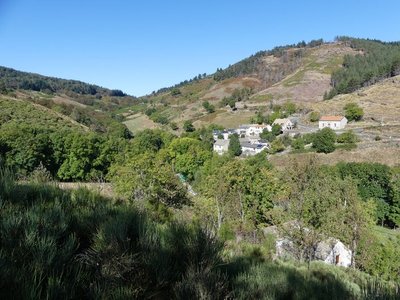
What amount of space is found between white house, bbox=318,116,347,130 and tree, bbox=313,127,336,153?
53.8ft

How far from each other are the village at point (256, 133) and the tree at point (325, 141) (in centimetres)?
1327

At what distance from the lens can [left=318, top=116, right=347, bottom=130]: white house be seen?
8169 cm

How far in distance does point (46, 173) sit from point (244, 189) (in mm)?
28899

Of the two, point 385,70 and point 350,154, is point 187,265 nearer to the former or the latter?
point 350,154

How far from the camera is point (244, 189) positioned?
33.7m

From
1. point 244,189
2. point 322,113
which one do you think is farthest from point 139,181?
point 322,113

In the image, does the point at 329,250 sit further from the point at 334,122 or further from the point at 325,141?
the point at 334,122

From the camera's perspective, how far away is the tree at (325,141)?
→ 6394 cm

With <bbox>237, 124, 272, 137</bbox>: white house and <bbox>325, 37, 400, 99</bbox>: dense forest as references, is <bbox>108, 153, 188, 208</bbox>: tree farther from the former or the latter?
<bbox>325, 37, 400, 99</bbox>: dense forest

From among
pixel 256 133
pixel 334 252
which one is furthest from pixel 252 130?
pixel 334 252

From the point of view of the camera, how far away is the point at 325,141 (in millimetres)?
64375

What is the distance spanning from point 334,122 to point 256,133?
22.0 meters

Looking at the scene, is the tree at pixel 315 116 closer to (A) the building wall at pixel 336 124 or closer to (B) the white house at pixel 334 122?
(B) the white house at pixel 334 122

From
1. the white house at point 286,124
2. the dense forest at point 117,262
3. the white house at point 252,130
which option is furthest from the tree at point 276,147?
the dense forest at point 117,262
